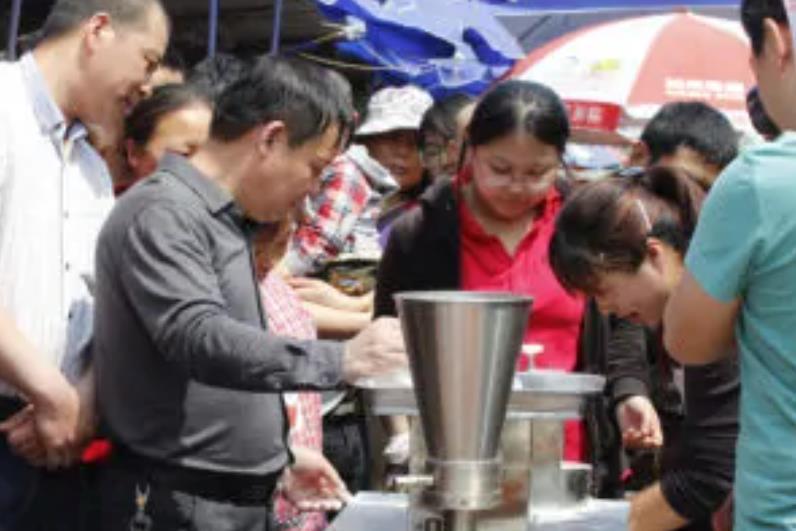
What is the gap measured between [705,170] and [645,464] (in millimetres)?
855

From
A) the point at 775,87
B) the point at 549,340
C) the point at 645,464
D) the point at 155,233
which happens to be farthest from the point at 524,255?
the point at 775,87

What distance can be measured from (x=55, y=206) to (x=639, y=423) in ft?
4.61

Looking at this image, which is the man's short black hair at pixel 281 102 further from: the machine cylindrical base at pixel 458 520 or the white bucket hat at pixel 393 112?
the white bucket hat at pixel 393 112

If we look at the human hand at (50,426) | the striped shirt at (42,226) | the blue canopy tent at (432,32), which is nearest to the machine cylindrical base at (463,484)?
the human hand at (50,426)

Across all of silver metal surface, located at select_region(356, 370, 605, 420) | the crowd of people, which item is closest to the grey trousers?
the crowd of people

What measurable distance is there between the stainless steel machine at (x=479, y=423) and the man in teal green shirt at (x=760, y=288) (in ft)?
0.89

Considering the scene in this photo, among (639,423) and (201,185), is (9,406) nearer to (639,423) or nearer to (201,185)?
(201,185)

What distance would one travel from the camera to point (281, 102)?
91.5 inches

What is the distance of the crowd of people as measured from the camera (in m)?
1.64

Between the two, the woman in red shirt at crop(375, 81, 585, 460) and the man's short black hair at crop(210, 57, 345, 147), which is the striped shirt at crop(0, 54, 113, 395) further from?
the woman in red shirt at crop(375, 81, 585, 460)

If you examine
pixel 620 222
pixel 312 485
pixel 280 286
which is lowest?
pixel 312 485

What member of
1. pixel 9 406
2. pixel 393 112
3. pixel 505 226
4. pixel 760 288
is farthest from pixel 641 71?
pixel 760 288

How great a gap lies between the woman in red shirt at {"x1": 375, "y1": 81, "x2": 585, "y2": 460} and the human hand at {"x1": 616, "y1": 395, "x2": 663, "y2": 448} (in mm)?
138

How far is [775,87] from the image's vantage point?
165 cm
